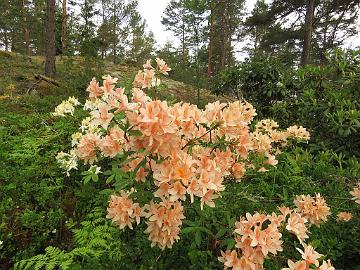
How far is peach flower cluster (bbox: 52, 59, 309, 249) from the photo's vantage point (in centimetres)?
139

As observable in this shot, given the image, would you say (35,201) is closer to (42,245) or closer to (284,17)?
(42,245)

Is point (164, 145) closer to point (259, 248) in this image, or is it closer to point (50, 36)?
point (259, 248)

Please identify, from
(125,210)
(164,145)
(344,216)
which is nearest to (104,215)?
(125,210)

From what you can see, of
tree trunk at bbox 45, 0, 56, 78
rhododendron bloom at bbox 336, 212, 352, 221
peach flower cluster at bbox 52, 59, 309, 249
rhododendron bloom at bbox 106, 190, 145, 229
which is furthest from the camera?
tree trunk at bbox 45, 0, 56, 78

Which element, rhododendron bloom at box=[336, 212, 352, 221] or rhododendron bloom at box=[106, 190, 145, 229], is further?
rhododendron bloom at box=[336, 212, 352, 221]

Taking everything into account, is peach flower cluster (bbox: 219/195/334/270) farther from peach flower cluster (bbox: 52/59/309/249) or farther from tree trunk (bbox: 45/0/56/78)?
tree trunk (bbox: 45/0/56/78)

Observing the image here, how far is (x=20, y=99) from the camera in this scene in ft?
24.1

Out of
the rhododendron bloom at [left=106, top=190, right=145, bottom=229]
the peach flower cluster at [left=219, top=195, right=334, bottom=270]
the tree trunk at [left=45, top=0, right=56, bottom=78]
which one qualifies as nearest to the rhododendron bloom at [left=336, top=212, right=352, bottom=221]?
the peach flower cluster at [left=219, top=195, right=334, bottom=270]

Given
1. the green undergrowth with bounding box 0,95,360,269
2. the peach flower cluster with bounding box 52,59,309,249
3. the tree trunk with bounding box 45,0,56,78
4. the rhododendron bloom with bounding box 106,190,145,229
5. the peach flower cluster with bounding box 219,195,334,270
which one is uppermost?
the tree trunk with bounding box 45,0,56,78

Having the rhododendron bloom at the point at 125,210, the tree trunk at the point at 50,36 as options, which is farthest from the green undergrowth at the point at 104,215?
the tree trunk at the point at 50,36

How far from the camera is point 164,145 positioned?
1.42m

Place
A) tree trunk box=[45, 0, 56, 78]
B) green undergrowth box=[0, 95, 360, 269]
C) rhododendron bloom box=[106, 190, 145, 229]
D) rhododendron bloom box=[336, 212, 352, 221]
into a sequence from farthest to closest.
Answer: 1. tree trunk box=[45, 0, 56, 78]
2. rhododendron bloom box=[336, 212, 352, 221]
3. green undergrowth box=[0, 95, 360, 269]
4. rhododendron bloom box=[106, 190, 145, 229]

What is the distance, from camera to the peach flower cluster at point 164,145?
1388 millimetres

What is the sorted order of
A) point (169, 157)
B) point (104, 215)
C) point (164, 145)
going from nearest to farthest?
point (164, 145)
point (169, 157)
point (104, 215)
